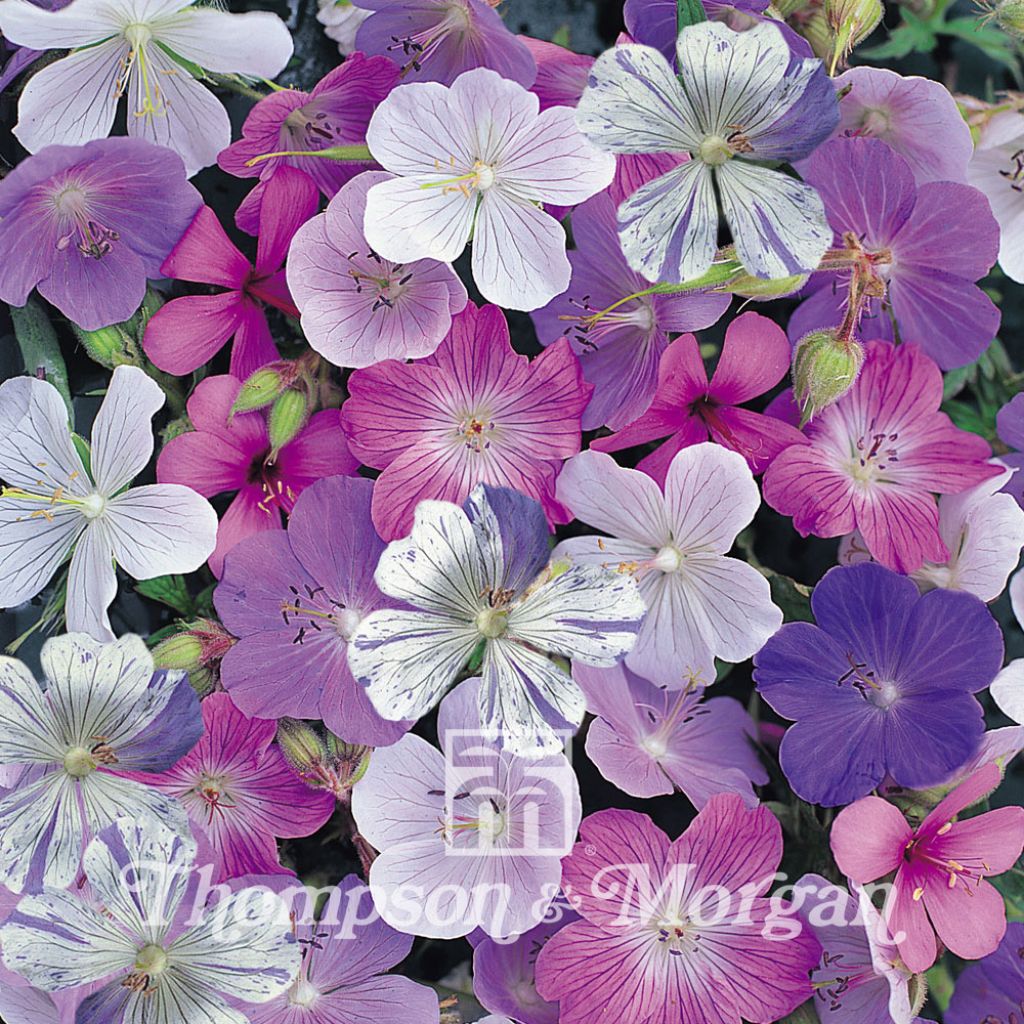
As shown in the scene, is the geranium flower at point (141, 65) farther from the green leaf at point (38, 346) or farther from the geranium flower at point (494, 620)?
the geranium flower at point (494, 620)

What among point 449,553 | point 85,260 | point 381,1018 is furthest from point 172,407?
point 381,1018

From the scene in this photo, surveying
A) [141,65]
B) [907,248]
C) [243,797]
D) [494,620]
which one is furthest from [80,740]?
[907,248]

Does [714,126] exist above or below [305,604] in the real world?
above

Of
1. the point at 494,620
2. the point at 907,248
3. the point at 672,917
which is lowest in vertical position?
the point at 672,917

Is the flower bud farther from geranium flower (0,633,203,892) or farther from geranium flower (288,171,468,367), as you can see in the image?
geranium flower (0,633,203,892)

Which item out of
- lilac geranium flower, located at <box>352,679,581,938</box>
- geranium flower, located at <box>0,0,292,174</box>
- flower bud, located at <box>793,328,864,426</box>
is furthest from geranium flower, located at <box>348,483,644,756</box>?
geranium flower, located at <box>0,0,292,174</box>

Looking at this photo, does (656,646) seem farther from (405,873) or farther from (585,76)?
(585,76)

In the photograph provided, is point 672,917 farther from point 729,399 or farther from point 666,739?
point 729,399

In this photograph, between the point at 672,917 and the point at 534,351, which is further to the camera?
the point at 534,351

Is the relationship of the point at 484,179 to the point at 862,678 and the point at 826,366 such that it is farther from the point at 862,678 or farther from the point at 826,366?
the point at 862,678
